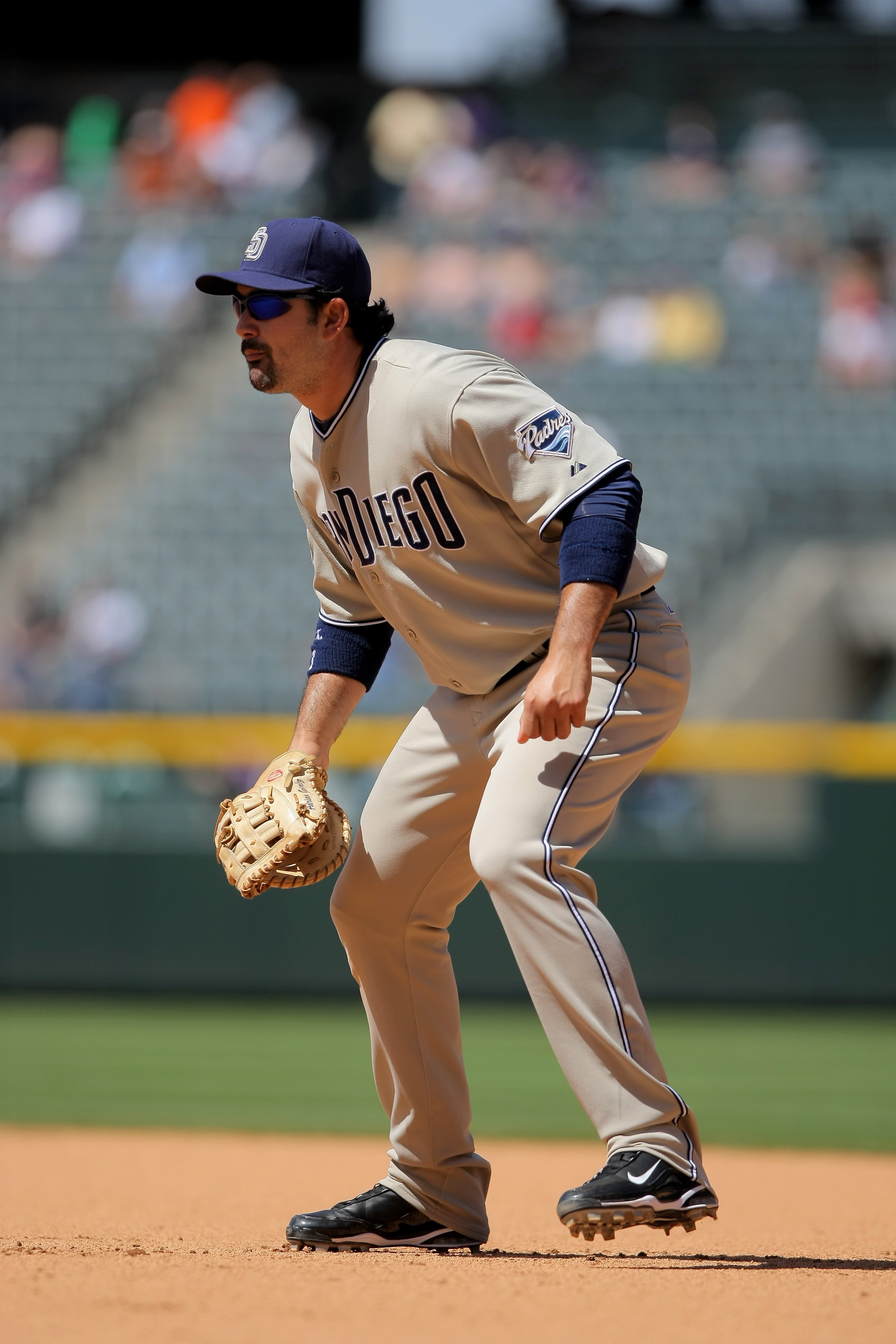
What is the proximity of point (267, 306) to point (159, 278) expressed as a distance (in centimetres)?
1141

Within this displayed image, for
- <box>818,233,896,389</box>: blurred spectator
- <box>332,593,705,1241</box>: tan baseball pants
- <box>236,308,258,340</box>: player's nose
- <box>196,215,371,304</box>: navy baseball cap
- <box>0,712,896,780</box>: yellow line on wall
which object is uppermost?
<box>818,233,896,389</box>: blurred spectator

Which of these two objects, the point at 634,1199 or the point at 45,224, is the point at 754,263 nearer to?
the point at 45,224

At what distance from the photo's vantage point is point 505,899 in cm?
293

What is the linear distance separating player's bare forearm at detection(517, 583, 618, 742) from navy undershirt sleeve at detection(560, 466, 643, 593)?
2 centimetres

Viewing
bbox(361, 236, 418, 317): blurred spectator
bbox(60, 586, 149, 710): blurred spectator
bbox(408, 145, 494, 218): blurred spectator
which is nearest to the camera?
bbox(60, 586, 149, 710): blurred spectator

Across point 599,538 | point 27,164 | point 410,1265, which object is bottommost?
point 410,1265

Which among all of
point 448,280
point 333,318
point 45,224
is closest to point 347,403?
point 333,318

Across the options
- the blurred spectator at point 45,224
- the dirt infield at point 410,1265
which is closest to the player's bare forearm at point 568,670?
the dirt infield at point 410,1265

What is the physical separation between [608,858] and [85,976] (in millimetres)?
2661

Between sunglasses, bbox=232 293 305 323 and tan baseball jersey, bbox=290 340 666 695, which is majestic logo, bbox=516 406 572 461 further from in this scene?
sunglasses, bbox=232 293 305 323

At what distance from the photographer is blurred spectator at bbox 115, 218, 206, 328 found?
1393 centimetres

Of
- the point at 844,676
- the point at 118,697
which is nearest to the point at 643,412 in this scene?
the point at 844,676

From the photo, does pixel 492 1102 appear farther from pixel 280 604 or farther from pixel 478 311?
pixel 478 311

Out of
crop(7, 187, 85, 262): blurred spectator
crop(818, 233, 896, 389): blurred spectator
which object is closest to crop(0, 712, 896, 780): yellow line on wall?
crop(818, 233, 896, 389): blurred spectator
